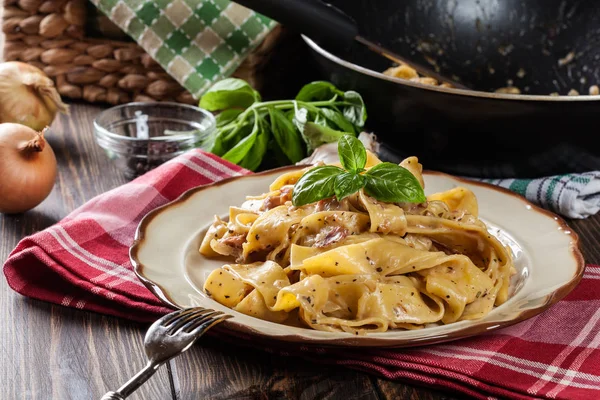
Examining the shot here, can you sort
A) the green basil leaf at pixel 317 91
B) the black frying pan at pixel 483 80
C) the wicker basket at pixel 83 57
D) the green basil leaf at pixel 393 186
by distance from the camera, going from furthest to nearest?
the wicker basket at pixel 83 57, the green basil leaf at pixel 317 91, the black frying pan at pixel 483 80, the green basil leaf at pixel 393 186

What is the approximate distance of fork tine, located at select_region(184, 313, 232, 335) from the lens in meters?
1.71

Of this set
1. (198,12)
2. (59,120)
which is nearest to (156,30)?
(198,12)

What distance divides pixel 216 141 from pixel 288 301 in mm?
1604

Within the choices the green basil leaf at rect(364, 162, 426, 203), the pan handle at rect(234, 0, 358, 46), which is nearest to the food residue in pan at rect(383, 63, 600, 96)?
the pan handle at rect(234, 0, 358, 46)

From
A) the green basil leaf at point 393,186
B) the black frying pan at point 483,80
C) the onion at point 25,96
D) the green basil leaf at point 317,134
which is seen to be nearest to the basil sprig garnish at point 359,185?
the green basil leaf at point 393,186

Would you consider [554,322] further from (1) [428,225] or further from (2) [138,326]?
(2) [138,326]

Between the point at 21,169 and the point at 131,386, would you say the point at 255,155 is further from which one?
the point at 131,386

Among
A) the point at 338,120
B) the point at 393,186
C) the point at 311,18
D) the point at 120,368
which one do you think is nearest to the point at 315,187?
the point at 393,186

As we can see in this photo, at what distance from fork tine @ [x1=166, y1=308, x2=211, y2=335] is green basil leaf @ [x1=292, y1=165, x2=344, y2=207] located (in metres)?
0.42

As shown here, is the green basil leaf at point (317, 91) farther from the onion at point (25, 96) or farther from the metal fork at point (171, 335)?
the metal fork at point (171, 335)

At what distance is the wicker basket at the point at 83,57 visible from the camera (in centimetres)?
387

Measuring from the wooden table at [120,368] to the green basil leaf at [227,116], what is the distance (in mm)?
1474

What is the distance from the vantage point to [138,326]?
2084 millimetres

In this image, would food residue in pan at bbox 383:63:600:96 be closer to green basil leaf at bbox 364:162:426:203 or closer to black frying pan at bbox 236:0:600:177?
black frying pan at bbox 236:0:600:177
